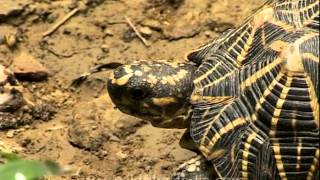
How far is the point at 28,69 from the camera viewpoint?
129 inches

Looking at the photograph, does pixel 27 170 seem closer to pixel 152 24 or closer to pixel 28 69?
pixel 28 69

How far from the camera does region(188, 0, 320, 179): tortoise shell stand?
2.05 m

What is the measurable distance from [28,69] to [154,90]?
3.66 feet

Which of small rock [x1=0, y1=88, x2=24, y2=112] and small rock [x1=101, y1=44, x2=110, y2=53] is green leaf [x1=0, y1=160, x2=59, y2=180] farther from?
small rock [x1=101, y1=44, x2=110, y2=53]

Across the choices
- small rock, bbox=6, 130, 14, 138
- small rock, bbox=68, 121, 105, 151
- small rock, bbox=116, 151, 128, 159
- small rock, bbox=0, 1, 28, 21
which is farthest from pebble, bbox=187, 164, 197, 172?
small rock, bbox=0, 1, 28, 21

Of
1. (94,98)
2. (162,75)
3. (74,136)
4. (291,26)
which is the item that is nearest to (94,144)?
(74,136)

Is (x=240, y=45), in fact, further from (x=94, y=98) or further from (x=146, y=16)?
(x=146, y=16)

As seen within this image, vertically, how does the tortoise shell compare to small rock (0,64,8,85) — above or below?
above

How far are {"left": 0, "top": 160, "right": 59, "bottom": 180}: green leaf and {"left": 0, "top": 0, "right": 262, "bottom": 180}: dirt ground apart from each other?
141 centimetres

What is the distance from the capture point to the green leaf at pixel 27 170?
1.23 metres

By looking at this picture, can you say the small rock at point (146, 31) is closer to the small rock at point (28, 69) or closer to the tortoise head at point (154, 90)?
the small rock at point (28, 69)

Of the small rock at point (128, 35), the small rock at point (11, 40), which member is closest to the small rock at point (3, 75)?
the small rock at point (11, 40)

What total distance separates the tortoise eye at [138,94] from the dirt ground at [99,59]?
467mm

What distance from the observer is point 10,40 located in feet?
11.2
